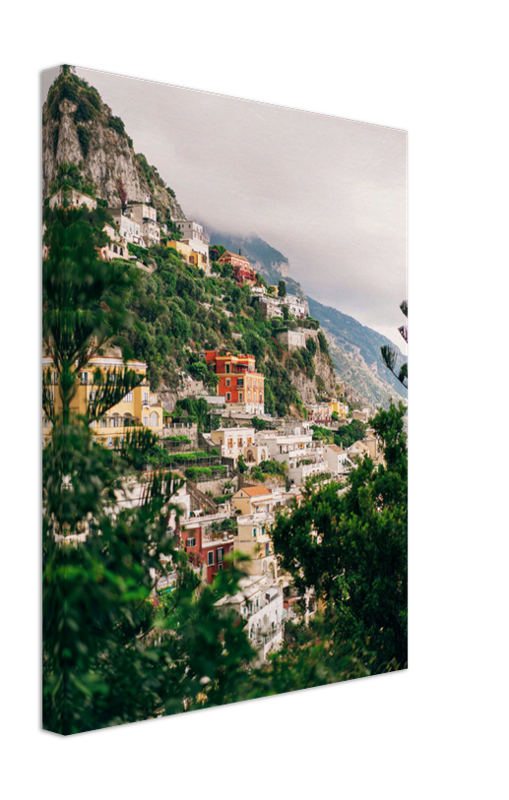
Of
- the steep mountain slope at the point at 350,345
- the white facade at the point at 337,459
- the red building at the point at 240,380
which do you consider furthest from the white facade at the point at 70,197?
the white facade at the point at 337,459

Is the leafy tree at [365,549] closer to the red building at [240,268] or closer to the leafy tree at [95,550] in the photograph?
the leafy tree at [95,550]

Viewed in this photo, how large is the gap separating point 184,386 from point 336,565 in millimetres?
2043

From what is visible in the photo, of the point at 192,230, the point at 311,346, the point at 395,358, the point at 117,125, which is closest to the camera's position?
the point at 117,125

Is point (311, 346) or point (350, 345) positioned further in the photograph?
point (350, 345)

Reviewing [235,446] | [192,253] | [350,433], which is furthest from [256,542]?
[192,253]

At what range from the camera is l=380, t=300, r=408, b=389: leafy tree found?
724 cm

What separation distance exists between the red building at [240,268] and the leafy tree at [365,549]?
5.56ft

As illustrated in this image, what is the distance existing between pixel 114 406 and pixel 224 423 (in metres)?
0.94

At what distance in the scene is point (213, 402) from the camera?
574 cm

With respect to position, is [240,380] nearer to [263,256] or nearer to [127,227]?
[263,256]

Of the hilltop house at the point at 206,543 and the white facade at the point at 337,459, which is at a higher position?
the white facade at the point at 337,459

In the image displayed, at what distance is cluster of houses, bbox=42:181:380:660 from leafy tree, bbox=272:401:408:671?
0.17 meters

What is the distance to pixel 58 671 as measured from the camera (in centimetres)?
488

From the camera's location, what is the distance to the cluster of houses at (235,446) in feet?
17.0
